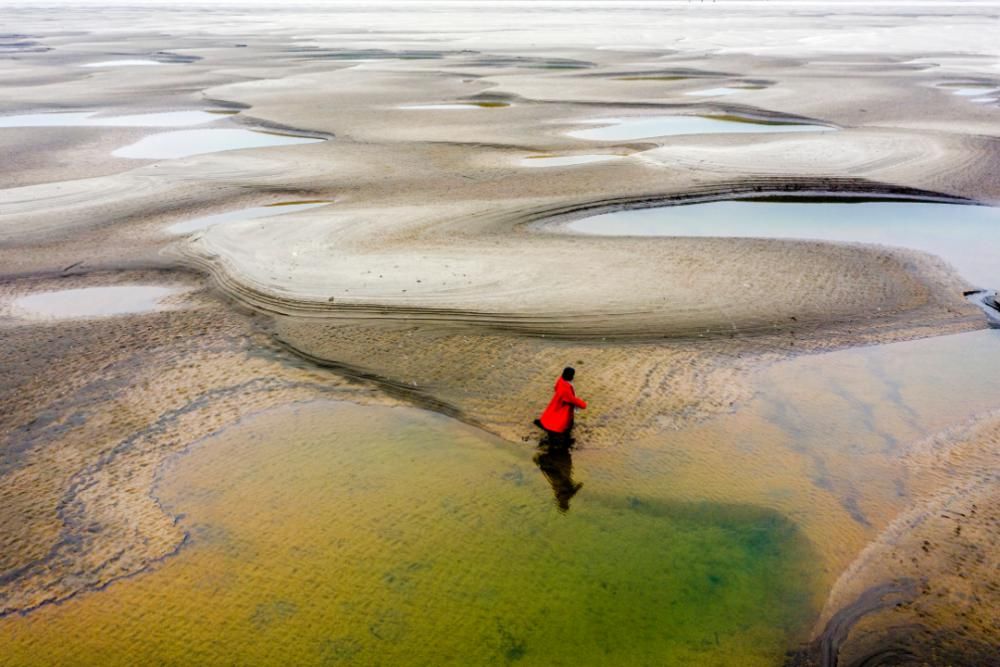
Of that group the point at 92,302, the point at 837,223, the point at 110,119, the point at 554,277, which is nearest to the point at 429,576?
the point at 554,277

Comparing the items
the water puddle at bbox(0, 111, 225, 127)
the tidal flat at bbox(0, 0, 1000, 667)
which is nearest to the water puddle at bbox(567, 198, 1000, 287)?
the tidal flat at bbox(0, 0, 1000, 667)

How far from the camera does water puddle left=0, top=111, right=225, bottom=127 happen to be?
32.2 meters

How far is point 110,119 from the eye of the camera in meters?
33.3

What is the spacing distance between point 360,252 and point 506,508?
28.8 ft

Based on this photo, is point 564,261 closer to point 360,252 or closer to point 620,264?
point 620,264

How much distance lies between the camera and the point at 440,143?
2667 cm

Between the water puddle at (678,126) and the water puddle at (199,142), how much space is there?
35.9 feet

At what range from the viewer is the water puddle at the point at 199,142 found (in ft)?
86.9

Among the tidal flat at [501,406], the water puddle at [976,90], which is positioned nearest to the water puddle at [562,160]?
the tidal flat at [501,406]

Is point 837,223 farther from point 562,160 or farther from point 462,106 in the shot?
point 462,106

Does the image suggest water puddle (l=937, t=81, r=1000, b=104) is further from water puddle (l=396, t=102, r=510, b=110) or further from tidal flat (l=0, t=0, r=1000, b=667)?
water puddle (l=396, t=102, r=510, b=110)

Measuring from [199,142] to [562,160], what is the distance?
14307 millimetres

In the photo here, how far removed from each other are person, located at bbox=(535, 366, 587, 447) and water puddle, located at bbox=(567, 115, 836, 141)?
19440 millimetres

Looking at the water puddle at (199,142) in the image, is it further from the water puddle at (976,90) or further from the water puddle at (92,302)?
the water puddle at (976,90)
